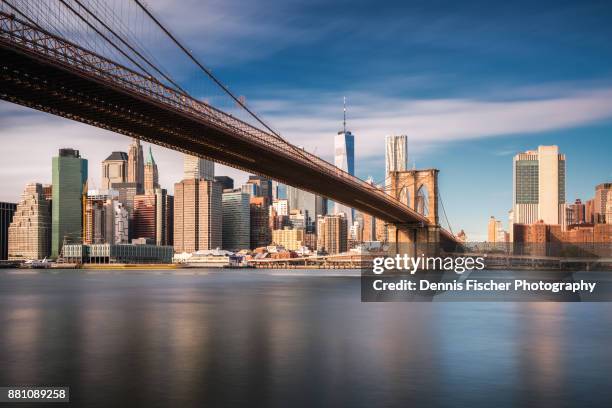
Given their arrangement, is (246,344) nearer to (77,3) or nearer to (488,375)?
(488,375)

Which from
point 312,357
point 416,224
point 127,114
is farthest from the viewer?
point 416,224

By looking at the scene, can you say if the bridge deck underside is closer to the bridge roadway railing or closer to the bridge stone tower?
the bridge roadway railing

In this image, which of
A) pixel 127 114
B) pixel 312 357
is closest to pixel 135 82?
pixel 127 114

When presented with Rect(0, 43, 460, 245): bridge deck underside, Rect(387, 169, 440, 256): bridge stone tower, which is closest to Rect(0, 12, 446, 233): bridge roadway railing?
Rect(0, 43, 460, 245): bridge deck underside

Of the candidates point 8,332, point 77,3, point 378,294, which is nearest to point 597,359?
point 8,332

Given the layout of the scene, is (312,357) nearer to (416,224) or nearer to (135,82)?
(135,82)

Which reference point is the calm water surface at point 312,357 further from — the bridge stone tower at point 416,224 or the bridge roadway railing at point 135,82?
the bridge stone tower at point 416,224

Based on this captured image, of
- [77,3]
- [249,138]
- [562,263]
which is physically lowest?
[562,263]

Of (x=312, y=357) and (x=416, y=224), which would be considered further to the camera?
(x=416, y=224)
